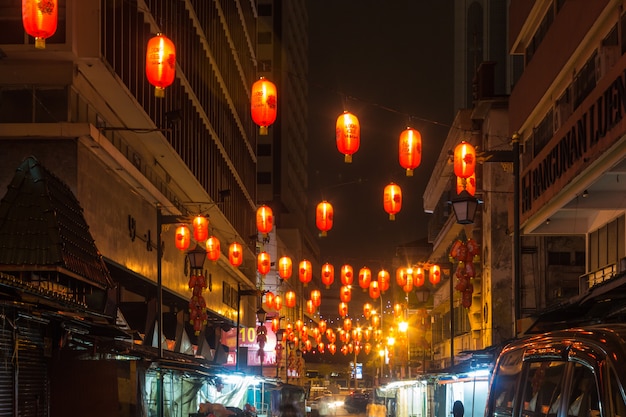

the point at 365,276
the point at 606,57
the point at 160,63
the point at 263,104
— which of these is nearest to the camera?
the point at 160,63

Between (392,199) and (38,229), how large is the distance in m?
13.8

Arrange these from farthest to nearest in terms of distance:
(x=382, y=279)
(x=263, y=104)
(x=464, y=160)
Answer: (x=382, y=279) → (x=464, y=160) → (x=263, y=104)

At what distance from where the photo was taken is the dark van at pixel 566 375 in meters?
5.89

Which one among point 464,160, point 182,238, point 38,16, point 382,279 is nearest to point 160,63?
point 38,16

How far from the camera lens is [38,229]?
1852 centimetres

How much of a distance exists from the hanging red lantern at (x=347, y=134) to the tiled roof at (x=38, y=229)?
7.29m

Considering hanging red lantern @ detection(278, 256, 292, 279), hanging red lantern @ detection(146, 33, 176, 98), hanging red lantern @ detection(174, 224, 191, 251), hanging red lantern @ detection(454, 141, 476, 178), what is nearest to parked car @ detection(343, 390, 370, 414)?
hanging red lantern @ detection(278, 256, 292, 279)

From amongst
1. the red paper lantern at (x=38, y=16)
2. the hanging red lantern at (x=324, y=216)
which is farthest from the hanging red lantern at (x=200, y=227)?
the red paper lantern at (x=38, y=16)

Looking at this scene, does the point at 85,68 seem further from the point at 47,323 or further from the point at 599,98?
the point at 599,98

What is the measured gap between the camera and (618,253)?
79.5 feet

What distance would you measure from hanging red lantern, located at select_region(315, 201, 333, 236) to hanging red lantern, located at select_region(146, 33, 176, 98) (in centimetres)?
1312

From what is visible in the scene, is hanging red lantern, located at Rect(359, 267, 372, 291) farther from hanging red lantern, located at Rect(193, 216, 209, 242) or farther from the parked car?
the parked car

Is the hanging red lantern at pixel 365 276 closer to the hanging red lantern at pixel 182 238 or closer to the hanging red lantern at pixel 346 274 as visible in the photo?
the hanging red lantern at pixel 346 274

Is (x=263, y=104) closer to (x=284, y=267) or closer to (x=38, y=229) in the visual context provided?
(x=38, y=229)
